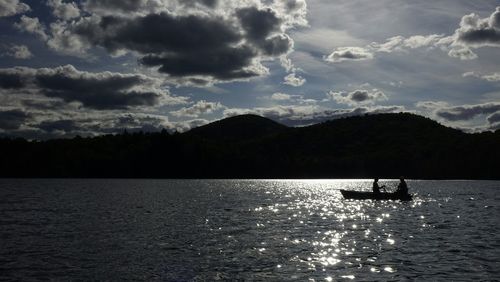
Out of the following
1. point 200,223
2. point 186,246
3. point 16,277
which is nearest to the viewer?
point 16,277

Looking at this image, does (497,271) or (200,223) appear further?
(200,223)

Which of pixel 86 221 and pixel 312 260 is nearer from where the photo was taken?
pixel 312 260

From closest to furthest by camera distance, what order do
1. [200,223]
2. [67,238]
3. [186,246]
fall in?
1. [186,246]
2. [67,238]
3. [200,223]

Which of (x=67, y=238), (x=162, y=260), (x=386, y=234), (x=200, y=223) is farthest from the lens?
(x=200, y=223)

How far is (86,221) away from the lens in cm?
5738

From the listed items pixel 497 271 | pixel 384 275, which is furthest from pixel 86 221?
pixel 497 271

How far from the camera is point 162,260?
3347cm

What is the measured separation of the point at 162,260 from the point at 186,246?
6.15 m

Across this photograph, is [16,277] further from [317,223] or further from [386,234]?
[317,223]

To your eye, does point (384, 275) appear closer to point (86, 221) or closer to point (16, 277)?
point (16, 277)

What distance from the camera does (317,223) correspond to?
57.4 m

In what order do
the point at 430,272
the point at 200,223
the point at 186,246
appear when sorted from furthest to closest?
the point at 200,223 < the point at 186,246 < the point at 430,272

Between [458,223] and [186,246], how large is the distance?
32638 mm

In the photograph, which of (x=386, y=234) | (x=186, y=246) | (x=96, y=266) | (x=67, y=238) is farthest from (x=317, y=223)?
(x=96, y=266)
